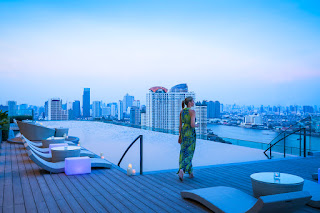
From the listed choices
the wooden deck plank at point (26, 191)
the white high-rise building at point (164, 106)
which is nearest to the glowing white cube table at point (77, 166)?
the wooden deck plank at point (26, 191)

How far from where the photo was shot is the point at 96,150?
1287cm

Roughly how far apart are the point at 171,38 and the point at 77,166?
64.4 feet

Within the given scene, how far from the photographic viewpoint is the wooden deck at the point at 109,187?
370cm

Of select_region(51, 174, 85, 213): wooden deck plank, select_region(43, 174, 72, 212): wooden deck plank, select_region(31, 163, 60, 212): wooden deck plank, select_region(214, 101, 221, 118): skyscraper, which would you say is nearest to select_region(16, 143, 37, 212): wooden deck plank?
select_region(31, 163, 60, 212): wooden deck plank

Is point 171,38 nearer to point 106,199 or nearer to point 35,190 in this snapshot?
point 35,190

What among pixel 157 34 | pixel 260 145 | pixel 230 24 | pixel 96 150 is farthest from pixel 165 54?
pixel 260 145

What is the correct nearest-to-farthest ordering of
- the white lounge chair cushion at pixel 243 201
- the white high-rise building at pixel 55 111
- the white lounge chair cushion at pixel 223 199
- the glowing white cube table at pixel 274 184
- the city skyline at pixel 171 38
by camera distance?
the white lounge chair cushion at pixel 243 201 → the white lounge chair cushion at pixel 223 199 → the glowing white cube table at pixel 274 184 → the city skyline at pixel 171 38 → the white high-rise building at pixel 55 111

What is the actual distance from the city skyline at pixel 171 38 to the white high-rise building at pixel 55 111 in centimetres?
279

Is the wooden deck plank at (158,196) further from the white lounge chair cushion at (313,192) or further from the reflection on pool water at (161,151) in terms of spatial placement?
the reflection on pool water at (161,151)

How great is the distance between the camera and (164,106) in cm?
2030

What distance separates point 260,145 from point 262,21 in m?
8.92

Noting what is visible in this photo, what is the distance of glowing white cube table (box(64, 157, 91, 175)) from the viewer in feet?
18.1

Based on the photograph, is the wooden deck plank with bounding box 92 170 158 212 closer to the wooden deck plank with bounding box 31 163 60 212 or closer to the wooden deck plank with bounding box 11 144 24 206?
the wooden deck plank with bounding box 31 163 60 212

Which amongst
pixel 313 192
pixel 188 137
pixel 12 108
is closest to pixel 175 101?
pixel 12 108
